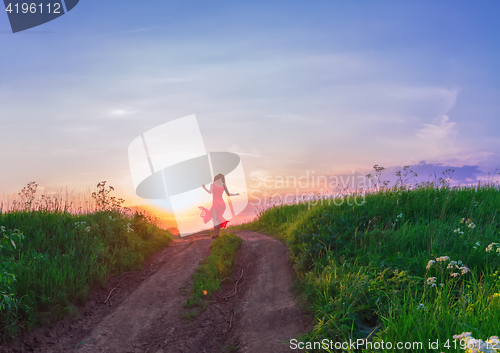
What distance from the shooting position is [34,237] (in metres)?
10.1

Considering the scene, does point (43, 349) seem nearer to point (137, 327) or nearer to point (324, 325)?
point (137, 327)

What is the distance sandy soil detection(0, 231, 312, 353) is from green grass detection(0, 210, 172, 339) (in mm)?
393

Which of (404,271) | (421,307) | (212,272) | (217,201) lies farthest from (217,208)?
(421,307)

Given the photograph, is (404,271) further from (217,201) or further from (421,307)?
(217,201)

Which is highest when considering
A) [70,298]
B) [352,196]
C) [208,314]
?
[352,196]

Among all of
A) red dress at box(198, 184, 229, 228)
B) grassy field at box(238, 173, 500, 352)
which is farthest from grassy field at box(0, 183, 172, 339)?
grassy field at box(238, 173, 500, 352)

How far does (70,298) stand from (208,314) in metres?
3.38

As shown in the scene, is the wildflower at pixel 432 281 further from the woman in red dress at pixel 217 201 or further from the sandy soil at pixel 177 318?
the woman in red dress at pixel 217 201

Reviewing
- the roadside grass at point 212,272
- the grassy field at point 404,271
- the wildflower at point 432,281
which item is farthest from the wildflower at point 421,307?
the roadside grass at point 212,272

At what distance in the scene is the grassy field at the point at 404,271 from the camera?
4.87 metres

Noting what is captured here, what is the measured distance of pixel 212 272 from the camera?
1027 cm

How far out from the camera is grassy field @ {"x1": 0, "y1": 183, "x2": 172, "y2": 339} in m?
6.87

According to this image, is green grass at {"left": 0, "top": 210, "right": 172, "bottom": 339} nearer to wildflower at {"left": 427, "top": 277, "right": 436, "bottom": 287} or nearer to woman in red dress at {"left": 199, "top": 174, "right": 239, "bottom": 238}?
woman in red dress at {"left": 199, "top": 174, "right": 239, "bottom": 238}

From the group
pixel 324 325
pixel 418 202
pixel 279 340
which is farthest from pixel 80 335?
pixel 418 202
